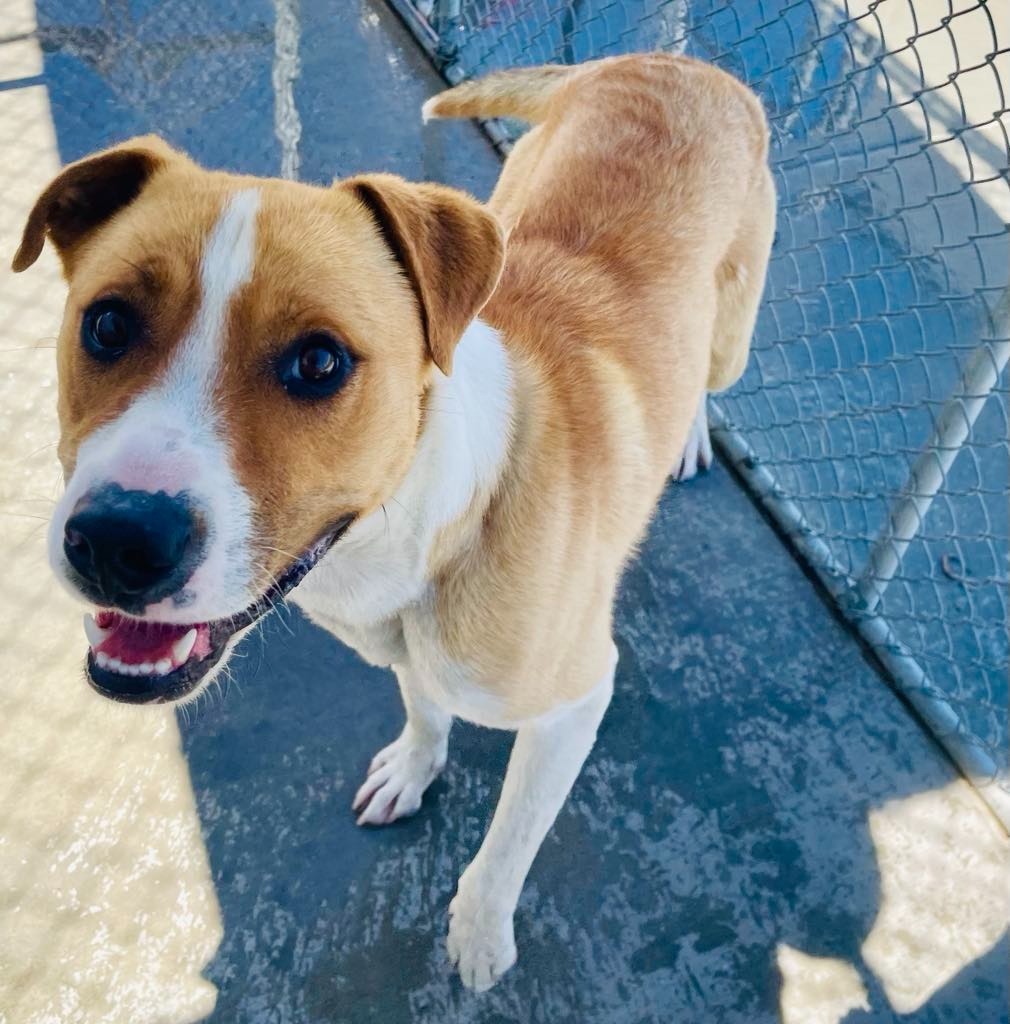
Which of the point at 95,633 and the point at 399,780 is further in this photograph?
the point at 399,780

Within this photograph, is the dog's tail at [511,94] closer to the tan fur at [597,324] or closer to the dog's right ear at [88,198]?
the tan fur at [597,324]

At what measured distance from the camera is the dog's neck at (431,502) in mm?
1663

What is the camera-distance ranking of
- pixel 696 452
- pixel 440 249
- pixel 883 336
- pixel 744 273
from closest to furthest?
pixel 440 249 → pixel 744 273 → pixel 696 452 → pixel 883 336

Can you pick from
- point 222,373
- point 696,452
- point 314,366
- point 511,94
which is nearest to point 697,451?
point 696,452

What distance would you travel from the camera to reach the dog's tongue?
1.46 metres

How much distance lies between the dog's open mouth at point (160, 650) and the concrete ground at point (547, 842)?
1081 mm

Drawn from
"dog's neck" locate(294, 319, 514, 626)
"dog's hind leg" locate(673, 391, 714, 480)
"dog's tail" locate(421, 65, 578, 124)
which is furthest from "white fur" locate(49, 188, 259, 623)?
"dog's hind leg" locate(673, 391, 714, 480)

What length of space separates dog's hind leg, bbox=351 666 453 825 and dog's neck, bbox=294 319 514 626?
0.67 meters

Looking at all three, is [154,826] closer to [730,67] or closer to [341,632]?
[341,632]

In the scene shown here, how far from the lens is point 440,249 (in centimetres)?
163

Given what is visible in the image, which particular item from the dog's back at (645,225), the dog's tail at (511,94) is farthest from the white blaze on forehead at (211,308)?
the dog's tail at (511,94)

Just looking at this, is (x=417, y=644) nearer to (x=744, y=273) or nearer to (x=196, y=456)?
(x=196, y=456)

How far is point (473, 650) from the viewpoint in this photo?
183 cm

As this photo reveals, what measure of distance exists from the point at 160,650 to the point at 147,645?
3 cm
